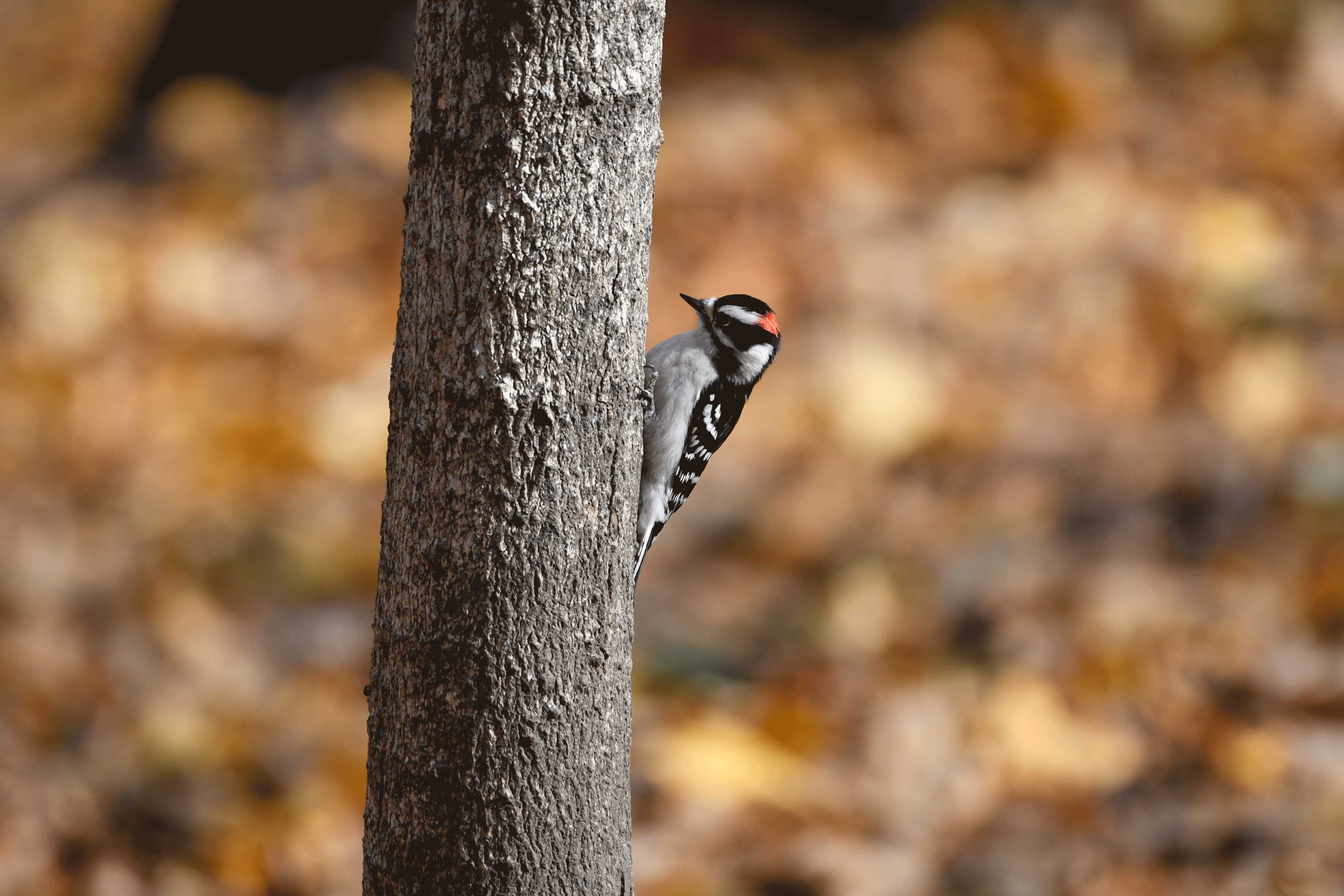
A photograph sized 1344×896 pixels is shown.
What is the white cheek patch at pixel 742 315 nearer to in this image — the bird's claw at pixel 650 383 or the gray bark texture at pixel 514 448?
the bird's claw at pixel 650 383

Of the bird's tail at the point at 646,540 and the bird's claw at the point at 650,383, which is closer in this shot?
the bird's claw at the point at 650,383

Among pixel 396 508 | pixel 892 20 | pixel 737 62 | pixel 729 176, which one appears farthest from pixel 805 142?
pixel 396 508

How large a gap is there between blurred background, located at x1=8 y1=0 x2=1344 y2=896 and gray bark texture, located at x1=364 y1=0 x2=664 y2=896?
135cm

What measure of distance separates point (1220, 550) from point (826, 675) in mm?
1677

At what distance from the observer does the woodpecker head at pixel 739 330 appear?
3.60m

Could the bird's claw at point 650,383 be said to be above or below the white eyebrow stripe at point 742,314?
below

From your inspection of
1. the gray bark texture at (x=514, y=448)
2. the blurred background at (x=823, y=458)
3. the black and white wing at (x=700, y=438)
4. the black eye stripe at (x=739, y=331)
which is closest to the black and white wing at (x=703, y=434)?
the black and white wing at (x=700, y=438)

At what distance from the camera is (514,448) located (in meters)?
1.97

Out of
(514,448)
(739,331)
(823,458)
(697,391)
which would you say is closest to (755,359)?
(739,331)

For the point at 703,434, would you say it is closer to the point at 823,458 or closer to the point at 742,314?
the point at 742,314

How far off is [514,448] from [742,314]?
1738 mm

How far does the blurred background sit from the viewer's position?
3578 mm

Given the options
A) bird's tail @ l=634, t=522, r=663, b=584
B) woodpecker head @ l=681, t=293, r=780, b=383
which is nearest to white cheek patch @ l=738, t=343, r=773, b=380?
woodpecker head @ l=681, t=293, r=780, b=383

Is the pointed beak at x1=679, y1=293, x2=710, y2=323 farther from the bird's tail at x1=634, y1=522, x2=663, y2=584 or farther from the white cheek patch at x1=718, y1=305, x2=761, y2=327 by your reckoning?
the bird's tail at x1=634, y1=522, x2=663, y2=584
